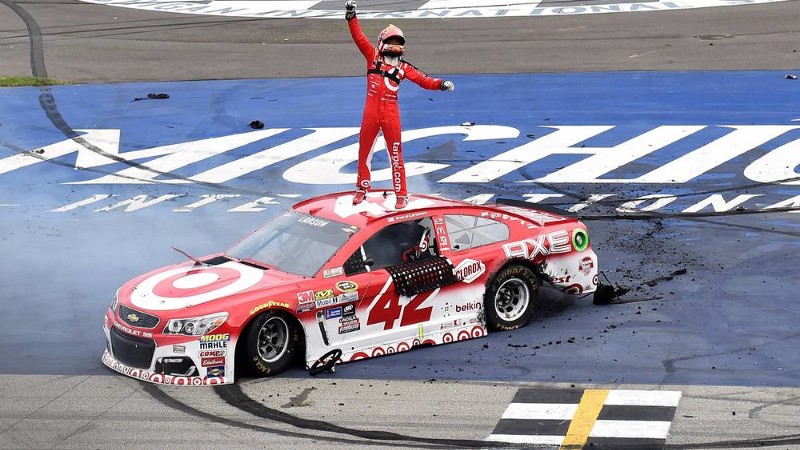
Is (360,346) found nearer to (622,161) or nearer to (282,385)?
(282,385)

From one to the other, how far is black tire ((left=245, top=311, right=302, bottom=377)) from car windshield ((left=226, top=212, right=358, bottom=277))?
524 millimetres

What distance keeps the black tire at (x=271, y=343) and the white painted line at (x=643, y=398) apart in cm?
263

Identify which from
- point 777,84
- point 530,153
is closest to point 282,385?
point 530,153

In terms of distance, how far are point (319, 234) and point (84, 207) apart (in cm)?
609

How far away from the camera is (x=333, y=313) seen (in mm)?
10250

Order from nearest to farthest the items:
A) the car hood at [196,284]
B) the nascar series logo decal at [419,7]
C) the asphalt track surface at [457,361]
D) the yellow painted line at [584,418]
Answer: the yellow painted line at [584,418] < the asphalt track surface at [457,361] < the car hood at [196,284] < the nascar series logo decal at [419,7]

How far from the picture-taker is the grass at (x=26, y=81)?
22062 millimetres

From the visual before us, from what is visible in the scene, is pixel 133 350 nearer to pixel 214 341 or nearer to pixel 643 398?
pixel 214 341

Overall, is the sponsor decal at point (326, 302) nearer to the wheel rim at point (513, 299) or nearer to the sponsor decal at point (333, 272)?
the sponsor decal at point (333, 272)

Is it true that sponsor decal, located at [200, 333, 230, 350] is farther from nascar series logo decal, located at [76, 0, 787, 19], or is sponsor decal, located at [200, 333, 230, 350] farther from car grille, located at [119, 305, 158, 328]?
nascar series logo decal, located at [76, 0, 787, 19]

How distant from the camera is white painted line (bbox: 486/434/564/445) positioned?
8.55 meters

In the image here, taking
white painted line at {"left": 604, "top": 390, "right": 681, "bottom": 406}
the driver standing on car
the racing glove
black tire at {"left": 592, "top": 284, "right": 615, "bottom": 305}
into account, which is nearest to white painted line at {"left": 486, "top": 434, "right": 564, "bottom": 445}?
white painted line at {"left": 604, "top": 390, "right": 681, "bottom": 406}

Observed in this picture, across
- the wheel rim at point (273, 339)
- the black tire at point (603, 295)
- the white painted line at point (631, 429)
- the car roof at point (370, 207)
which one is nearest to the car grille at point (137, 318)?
the wheel rim at point (273, 339)

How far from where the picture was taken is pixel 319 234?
10844 mm
